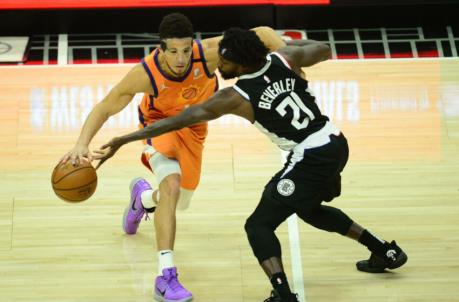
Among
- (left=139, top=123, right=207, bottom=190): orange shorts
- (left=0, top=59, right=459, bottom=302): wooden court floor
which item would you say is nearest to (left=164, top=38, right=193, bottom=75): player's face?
(left=139, top=123, right=207, bottom=190): orange shorts

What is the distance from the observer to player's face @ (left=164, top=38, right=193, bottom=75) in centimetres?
611

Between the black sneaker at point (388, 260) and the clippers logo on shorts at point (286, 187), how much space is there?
0.93m

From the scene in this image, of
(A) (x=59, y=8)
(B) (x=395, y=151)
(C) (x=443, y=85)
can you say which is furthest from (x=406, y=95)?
(A) (x=59, y=8)

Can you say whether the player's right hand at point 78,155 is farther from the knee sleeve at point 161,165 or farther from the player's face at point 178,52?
the player's face at point 178,52

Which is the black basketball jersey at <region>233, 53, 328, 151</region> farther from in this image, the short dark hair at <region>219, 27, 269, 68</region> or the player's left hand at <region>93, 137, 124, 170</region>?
the player's left hand at <region>93, 137, 124, 170</region>

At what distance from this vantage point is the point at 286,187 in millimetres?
5746

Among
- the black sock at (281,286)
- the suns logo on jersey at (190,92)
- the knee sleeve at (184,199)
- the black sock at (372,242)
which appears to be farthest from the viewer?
the knee sleeve at (184,199)

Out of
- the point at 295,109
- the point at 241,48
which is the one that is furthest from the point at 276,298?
the point at 241,48

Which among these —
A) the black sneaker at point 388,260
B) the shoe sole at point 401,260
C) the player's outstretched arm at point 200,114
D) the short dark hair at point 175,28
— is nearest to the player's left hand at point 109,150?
the player's outstretched arm at point 200,114

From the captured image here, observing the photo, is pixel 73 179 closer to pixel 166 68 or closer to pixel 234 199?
pixel 166 68

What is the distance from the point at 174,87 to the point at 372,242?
5.24ft

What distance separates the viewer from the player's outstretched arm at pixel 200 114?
18.3 feet

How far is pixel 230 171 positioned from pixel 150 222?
0.91 meters

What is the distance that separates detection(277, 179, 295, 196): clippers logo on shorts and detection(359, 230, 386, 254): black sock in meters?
0.76
